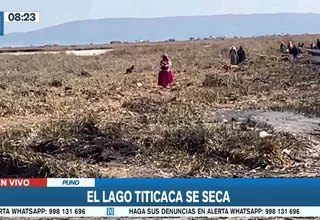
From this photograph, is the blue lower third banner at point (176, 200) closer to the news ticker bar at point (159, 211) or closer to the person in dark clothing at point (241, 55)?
the news ticker bar at point (159, 211)

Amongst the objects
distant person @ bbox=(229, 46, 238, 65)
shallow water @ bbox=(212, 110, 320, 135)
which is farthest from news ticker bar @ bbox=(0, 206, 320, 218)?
distant person @ bbox=(229, 46, 238, 65)

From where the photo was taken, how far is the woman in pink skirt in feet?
36.9

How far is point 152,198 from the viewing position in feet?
13.7

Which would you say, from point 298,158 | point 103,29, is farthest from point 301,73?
point 103,29

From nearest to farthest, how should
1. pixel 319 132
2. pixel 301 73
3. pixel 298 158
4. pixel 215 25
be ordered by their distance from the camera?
1. pixel 215 25
2. pixel 298 158
3. pixel 319 132
4. pixel 301 73

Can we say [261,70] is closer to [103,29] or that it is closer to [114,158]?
[114,158]

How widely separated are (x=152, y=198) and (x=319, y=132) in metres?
3.33

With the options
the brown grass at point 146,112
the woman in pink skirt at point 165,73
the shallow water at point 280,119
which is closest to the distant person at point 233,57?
the brown grass at point 146,112

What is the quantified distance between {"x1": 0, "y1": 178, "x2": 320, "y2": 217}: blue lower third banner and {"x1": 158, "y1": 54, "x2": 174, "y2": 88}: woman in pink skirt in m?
7.00

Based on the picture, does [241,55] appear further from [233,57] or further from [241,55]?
[233,57]

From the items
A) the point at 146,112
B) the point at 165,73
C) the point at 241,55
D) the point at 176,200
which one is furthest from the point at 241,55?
the point at 176,200

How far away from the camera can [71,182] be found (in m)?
4.34
